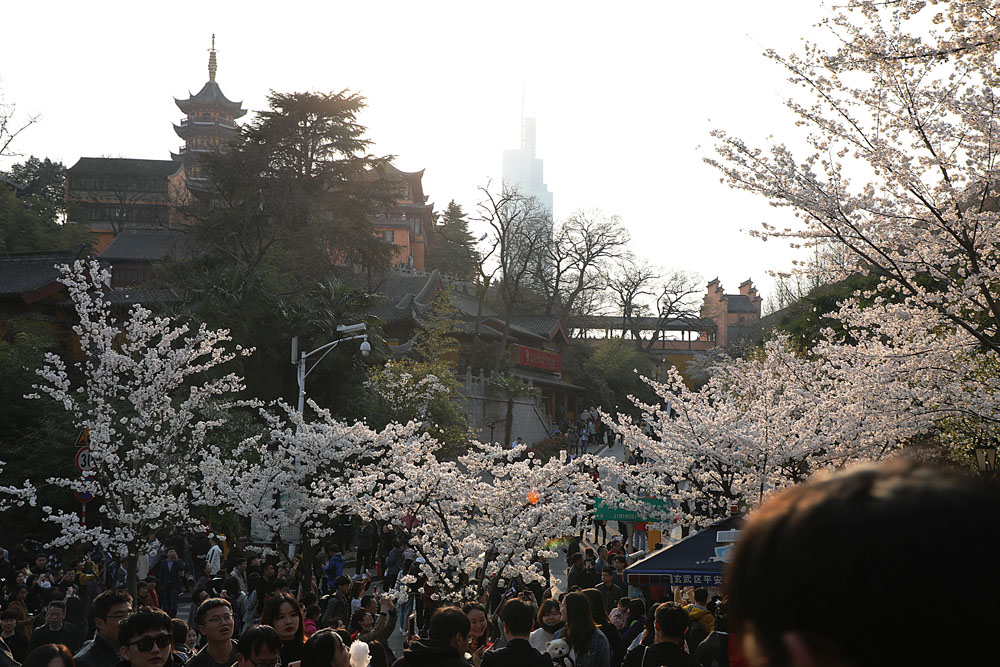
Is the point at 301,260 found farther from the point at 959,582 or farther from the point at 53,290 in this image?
the point at 959,582

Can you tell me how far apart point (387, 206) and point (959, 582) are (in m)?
45.2

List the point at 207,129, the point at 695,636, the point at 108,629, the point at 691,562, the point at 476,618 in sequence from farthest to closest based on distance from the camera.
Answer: the point at 207,129 < the point at 691,562 < the point at 695,636 < the point at 476,618 < the point at 108,629

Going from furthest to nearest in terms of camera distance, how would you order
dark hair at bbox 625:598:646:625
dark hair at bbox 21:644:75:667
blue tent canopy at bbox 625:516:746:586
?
dark hair at bbox 625:598:646:625 → blue tent canopy at bbox 625:516:746:586 → dark hair at bbox 21:644:75:667

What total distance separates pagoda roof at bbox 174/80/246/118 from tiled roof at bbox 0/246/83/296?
53361 millimetres

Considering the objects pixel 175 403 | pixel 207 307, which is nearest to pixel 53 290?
pixel 207 307

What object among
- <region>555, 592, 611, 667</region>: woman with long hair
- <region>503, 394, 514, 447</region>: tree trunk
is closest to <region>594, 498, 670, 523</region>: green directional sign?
<region>555, 592, 611, 667</region>: woman with long hair

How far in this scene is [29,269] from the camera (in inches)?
1369

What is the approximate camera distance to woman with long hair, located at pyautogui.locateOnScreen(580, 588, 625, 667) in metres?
8.79

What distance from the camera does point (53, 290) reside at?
34.1 metres

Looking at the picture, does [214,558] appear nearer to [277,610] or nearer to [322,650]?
[277,610]

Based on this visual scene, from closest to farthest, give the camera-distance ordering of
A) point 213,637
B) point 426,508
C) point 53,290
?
point 213,637
point 426,508
point 53,290

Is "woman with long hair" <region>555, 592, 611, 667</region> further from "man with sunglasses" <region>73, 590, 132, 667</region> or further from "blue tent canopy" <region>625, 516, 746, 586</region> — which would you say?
"man with sunglasses" <region>73, 590, 132, 667</region>

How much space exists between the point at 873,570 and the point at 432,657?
4893mm

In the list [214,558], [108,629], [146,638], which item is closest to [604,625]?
[108,629]
